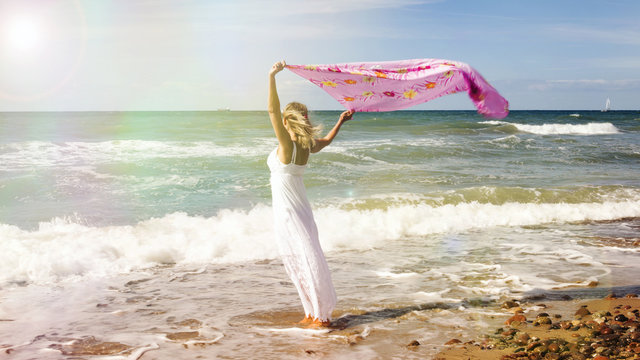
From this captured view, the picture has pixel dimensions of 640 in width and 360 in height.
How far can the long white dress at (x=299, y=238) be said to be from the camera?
16.9 feet

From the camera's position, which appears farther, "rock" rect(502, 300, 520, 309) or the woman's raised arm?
"rock" rect(502, 300, 520, 309)

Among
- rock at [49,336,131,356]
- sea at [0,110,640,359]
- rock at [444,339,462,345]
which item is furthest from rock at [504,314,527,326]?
rock at [49,336,131,356]

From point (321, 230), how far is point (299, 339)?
16.8ft

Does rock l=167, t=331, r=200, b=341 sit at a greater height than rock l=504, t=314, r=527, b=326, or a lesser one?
lesser

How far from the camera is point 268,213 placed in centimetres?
1170

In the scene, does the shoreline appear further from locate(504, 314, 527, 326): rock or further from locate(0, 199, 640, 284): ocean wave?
locate(0, 199, 640, 284): ocean wave

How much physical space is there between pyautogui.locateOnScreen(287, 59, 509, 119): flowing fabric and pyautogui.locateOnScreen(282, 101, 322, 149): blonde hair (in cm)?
51

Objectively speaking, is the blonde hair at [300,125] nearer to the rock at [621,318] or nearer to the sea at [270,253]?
the sea at [270,253]

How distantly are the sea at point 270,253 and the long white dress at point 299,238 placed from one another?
323mm

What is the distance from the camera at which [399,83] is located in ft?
19.0

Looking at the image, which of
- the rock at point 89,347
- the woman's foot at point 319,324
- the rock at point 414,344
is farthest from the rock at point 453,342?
the rock at point 89,347

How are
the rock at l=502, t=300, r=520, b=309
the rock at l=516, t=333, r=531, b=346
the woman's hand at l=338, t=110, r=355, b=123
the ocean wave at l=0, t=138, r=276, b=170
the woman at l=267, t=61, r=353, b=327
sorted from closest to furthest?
1. the rock at l=516, t=333, r=531, b=346
2. the woman at l=267, t=61, r=353, b=327
3. the woman's hand at l=338, t=110, r=355, b=123
4. the rock at l=502, t=300, r=520, b=309
5. the ocean wave at l=0, t=138, r=276, b=170

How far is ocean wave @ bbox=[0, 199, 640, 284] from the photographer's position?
7.70 m

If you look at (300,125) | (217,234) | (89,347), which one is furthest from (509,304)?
(217,234)
